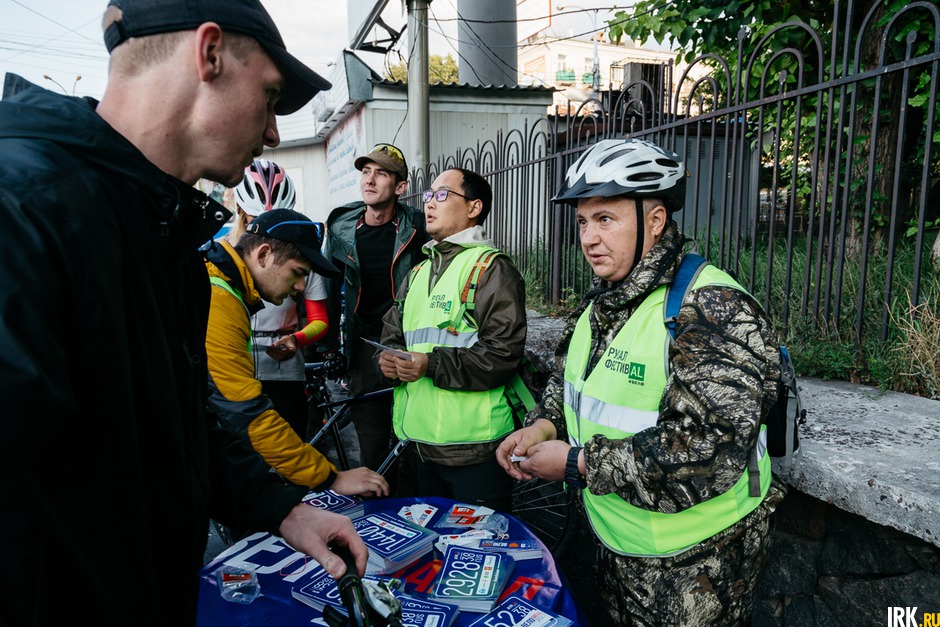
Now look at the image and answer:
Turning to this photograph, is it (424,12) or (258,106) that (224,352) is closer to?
(258,106)

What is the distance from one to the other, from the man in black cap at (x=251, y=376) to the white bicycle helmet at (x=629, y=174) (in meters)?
1.31

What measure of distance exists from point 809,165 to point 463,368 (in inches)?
143

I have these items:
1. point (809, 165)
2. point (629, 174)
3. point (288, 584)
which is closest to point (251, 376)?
point (288, 584)

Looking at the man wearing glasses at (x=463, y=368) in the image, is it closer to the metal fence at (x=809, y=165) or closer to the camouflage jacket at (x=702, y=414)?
the metal fence at (x=809, y=165)

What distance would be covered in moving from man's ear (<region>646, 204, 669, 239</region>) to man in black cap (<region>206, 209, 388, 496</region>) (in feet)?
4.50

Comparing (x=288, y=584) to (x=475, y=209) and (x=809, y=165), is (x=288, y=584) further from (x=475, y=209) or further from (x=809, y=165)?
(x=809, y=165)

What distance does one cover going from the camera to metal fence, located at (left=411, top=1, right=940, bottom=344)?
2869 millimetres

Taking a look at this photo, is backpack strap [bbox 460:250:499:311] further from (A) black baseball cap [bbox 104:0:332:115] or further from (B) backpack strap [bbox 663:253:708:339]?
Answer: (A) black baseball cap [bbox 104:0:332:115]

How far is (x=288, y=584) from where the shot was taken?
1746mm

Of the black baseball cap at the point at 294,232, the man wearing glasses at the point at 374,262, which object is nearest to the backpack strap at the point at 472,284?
the black baseball cap at the point at 294,232

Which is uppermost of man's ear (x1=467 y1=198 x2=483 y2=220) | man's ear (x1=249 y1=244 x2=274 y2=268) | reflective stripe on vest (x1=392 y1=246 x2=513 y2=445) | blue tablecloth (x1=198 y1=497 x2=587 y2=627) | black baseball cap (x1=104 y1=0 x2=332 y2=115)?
black baseball cap (x1=104 y1=0 x2=332 y2=115)

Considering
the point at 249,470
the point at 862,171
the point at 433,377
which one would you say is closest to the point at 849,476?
the point at 433,377

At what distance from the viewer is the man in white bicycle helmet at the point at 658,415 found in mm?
1569

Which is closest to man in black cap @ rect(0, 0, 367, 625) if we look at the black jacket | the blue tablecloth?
the black jacket
